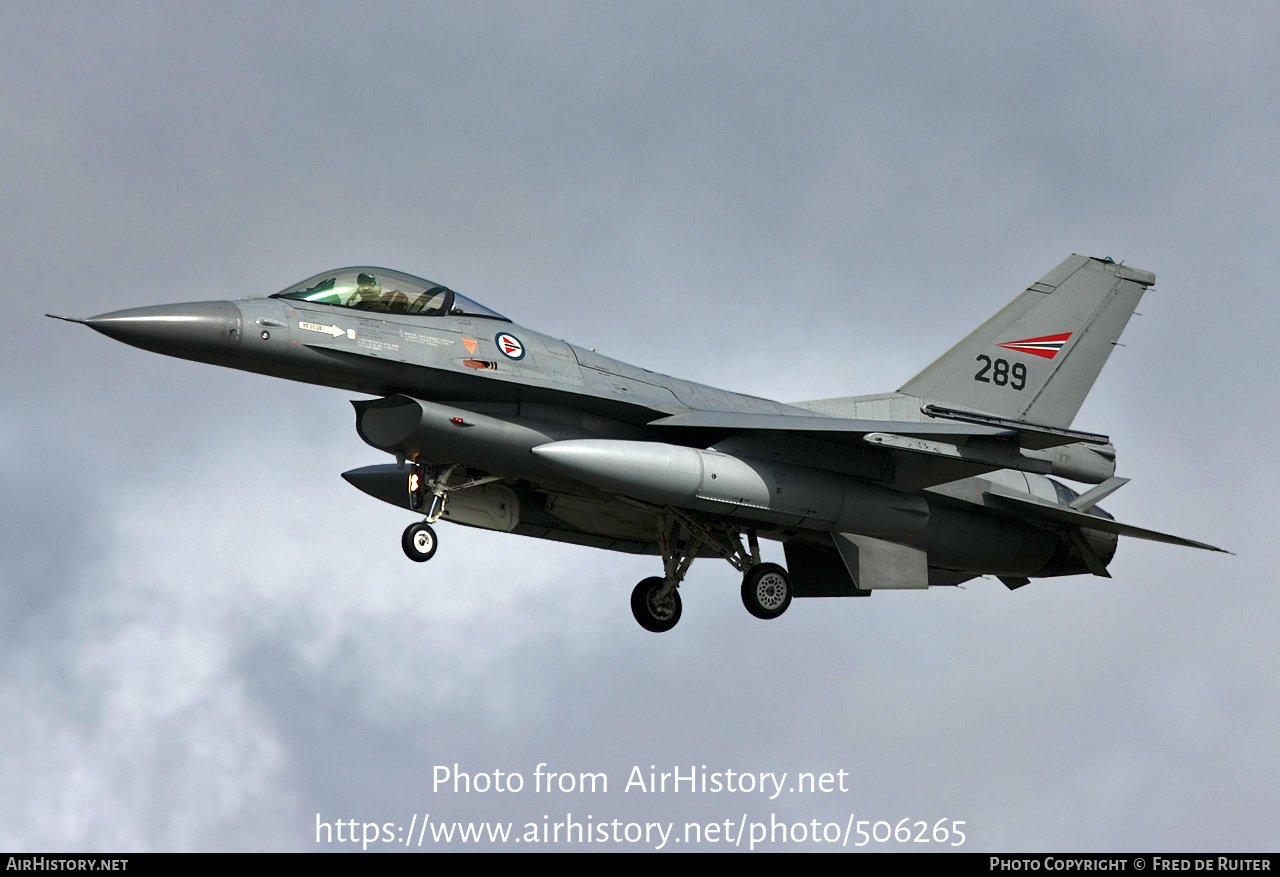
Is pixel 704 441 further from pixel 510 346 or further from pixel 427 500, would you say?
pixel 427 500

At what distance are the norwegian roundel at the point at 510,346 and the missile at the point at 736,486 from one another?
118cm

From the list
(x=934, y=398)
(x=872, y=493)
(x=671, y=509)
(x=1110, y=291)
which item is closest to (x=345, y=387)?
(x=671, y=509)

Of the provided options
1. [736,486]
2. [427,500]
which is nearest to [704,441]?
[736,486]

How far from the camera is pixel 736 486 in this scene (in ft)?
56.3

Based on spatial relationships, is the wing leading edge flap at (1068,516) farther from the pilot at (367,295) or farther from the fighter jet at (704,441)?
the pilot at (367,295)

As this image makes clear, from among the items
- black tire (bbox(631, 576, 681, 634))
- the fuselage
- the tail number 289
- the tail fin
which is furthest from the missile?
the tail number 289

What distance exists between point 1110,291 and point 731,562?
7.82 meters

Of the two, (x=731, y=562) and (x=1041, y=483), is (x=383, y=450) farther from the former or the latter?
(x=1041, y=483)

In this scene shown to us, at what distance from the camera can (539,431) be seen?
16984 millimetres

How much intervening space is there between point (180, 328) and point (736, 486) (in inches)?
253

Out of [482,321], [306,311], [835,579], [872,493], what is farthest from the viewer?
[835,579]

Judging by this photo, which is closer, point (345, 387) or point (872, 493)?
point (345, 387)

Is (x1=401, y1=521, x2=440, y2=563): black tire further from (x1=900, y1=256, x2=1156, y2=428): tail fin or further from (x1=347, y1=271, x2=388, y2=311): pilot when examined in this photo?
(x1=900, y1=256, x2=1156, y2=428): tail fin

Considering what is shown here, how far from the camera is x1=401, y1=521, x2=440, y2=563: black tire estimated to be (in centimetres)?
1622
